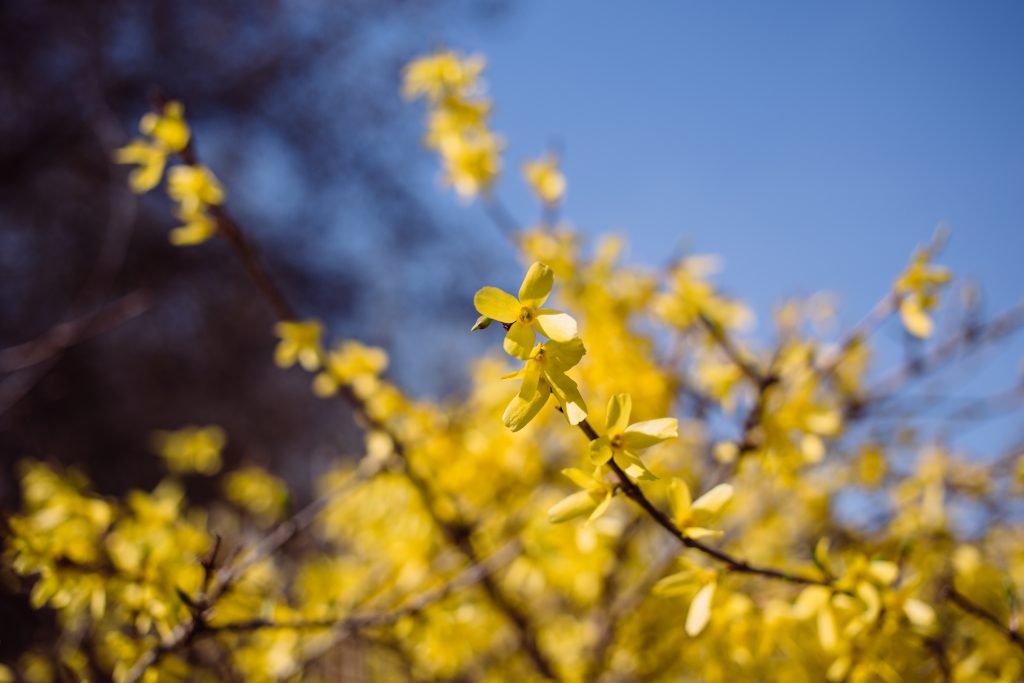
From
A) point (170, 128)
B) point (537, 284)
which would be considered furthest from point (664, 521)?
point (170, 128)

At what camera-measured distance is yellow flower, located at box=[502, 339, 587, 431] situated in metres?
0.51

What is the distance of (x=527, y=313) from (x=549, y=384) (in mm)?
68

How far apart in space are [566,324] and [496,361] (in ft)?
6.12

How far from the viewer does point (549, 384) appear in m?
0.54

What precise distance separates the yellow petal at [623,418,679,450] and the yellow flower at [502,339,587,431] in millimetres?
81

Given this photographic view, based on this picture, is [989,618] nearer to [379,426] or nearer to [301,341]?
[379,426]

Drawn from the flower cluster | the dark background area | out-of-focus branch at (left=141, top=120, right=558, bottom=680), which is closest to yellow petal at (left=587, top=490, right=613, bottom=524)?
out-of-focus branch at (left=141, top=120, right=558, bottom=680)

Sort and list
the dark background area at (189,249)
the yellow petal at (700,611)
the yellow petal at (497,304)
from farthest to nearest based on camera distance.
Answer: the dark background area at (189,249) < the yellow petal at (700,611) < the yellow petal at (497,304)

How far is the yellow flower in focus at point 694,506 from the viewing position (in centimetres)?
67

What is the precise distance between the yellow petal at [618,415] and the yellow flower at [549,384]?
6cm

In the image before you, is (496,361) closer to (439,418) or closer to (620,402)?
(439,418)

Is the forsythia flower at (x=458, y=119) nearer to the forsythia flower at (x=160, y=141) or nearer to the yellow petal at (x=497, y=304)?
the forsythia flower at (x=160, y=141)

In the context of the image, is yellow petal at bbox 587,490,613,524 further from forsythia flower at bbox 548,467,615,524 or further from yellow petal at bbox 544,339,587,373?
yellow petal at bbox 544,339,587,373

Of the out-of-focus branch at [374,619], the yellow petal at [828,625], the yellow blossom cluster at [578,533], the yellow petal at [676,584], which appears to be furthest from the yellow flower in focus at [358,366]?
the yellow petal at [828,625]
